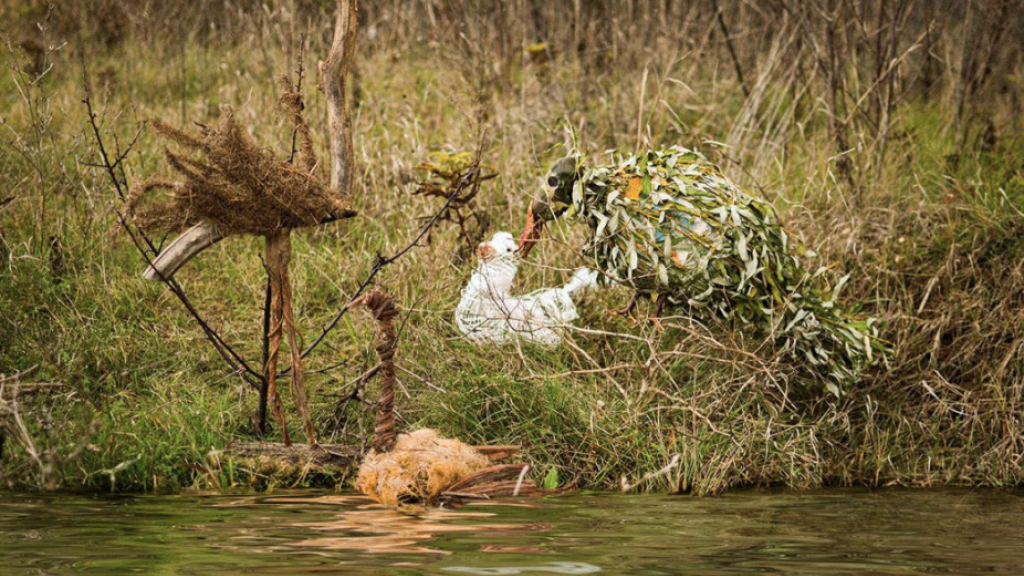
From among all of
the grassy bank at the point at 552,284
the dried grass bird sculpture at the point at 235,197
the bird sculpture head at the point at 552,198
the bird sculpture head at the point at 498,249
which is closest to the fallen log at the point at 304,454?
the grassy bank at the point at 552,284

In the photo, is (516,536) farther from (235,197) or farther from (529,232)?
(529,232)

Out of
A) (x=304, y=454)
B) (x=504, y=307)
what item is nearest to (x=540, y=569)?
(x=304, y=454)

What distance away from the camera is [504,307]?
15.6 feet

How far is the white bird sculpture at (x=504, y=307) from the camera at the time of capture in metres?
4.76

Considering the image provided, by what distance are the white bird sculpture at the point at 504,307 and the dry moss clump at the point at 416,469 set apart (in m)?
0.91

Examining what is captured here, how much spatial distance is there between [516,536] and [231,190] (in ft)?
5.03

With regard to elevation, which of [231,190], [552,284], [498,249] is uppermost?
[231,190]

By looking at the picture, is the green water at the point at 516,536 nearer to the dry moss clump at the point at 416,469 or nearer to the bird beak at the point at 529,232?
the dry moss clump at the point at 416,469

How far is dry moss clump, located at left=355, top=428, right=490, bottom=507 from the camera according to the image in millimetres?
3799

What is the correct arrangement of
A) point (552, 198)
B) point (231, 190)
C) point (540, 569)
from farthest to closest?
point (552, 198)
point (231, 190)
point (540, 569)

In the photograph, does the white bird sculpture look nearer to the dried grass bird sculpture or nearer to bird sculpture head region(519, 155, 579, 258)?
bird sculpture head region(519, 155, 579, 258)

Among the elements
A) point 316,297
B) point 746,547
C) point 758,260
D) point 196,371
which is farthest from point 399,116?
point 746,547

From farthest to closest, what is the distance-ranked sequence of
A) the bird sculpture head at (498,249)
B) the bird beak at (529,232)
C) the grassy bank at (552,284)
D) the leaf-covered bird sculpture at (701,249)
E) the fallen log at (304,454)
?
the bird sculpture head at (498,249) < the bird beak at (529,232) < the grassy bank at (552,284) < the leaf-covered bird sculpture at (701,249) < the fallen log at (304,454)

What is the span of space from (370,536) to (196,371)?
223 cm
